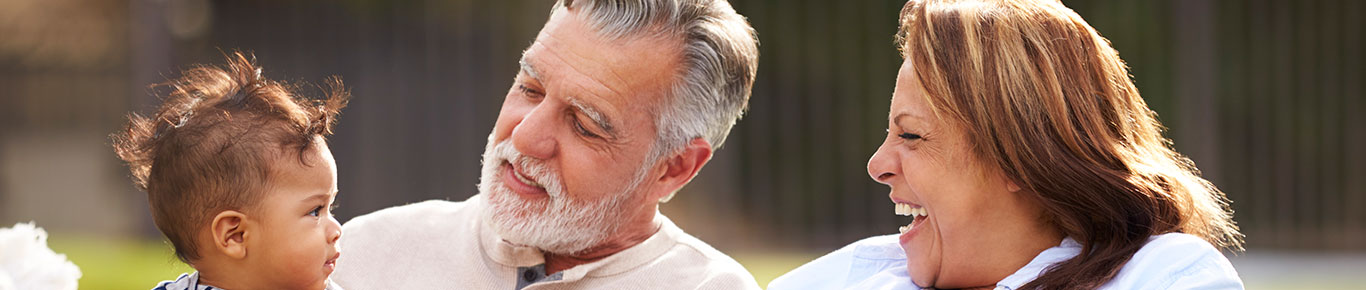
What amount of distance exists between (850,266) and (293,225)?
1157 millimetres

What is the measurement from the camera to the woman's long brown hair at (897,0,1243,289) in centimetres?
235

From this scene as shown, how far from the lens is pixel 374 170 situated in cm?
762

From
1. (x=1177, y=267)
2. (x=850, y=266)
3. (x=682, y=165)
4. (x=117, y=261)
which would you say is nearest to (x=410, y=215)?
(x=682, y=165)

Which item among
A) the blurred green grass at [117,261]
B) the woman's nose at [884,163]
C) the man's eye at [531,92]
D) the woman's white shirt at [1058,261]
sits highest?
the man's eye at [531,92]

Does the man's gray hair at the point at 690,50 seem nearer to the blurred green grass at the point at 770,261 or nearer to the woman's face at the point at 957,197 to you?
the woman's face at the point at 957,197

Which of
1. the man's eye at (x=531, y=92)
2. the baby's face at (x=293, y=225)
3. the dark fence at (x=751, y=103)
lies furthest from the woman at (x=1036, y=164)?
the dark fence at (x=751, y=103)

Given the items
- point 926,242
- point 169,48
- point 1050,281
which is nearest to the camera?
point 1050,281

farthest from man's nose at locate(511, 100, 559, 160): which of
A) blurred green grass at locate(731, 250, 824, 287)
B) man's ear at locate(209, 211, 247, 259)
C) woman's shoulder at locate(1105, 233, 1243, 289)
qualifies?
blurred green grass at locate(731, 250, 824, 287)

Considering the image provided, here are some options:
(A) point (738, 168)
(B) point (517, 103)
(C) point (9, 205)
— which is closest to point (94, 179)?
(C) point (9, 205)

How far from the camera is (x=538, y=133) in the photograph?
294 centimetres

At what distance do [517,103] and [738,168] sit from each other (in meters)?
4.61

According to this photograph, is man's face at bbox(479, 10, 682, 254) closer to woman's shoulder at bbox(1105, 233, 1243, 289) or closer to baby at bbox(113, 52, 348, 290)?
baby at bbox(113, 52, 348, 290)

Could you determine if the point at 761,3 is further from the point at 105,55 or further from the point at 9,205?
the point at 9,205

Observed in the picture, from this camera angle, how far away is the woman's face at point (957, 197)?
246 cm
